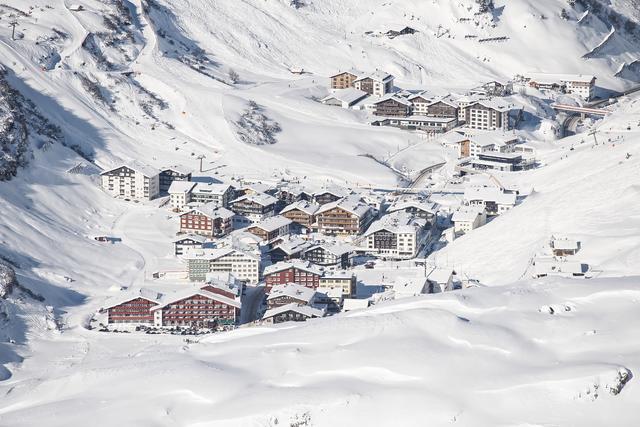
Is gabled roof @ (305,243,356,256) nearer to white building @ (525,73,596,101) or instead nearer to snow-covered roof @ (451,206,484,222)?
snow-covered roof @ (451,206,484,222)

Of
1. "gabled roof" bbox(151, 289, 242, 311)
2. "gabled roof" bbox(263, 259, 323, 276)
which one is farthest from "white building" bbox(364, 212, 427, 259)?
"gabled roof" bbox(151, 289, 242, 311)

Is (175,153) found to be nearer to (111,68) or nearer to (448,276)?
(111,68)

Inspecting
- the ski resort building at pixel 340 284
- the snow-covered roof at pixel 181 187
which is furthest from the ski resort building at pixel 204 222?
the ski resort building at pixel 340 284

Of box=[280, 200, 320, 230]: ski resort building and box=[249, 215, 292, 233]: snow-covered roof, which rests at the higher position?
box=[280, 200, 320, 230]: ski resort building

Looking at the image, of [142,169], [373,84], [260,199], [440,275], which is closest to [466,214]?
[440,275]

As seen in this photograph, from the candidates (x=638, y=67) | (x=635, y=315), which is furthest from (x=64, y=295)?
(x=638, y=67)

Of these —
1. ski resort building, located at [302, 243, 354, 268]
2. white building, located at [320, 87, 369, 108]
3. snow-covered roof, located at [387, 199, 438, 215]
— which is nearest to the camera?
ski resort building, located at [302, 243, 354, 268]

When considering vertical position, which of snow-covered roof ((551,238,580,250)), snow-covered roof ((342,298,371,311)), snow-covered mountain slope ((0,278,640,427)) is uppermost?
snow-covered roof ((551,238,580,250))
